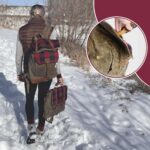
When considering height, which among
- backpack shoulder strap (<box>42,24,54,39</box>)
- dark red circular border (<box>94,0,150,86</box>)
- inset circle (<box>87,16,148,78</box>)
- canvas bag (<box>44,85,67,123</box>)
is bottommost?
canvas bag (<box>44,85,67,123</box>)

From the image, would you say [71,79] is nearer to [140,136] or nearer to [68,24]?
[140,136]

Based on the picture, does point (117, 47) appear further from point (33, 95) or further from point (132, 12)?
point (33, 95)

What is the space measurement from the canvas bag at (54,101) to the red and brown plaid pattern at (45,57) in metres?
0.47

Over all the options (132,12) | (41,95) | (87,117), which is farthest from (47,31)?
(132,12)

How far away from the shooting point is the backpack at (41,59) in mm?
5117

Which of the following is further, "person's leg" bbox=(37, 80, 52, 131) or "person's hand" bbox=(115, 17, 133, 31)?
"person's leg" bbox=(37, 80, 52, 131)

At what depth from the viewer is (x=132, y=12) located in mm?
1517

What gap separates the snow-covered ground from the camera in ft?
18.7

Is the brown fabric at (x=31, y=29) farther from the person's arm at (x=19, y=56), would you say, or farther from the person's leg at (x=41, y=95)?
the person's leg at (x=41, y=95)

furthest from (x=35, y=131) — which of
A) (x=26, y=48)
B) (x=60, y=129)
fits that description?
(x=26, y=48)

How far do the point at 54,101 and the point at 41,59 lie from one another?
2.36 ft

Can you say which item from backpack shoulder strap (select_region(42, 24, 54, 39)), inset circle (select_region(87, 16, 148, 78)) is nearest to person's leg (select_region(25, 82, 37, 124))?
backpack shoulder strap (select_region(42, 24, 54, 39))

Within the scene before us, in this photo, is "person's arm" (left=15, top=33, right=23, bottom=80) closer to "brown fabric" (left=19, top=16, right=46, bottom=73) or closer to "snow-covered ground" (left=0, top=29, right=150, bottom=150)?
"brown fabric" (left=19, top=16, right=46, bottom=73)

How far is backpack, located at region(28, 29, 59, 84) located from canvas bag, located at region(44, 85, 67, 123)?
321 mm
